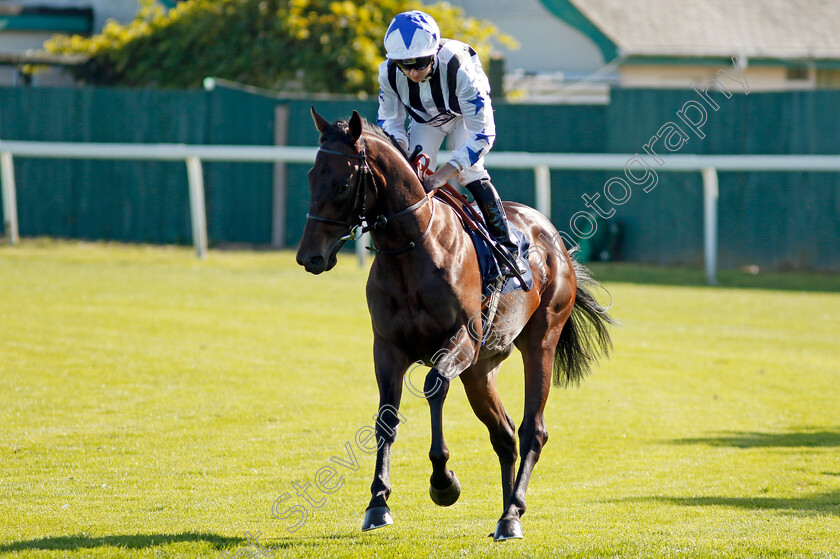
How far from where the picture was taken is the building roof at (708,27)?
1928 centimetres

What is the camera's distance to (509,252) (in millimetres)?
5562

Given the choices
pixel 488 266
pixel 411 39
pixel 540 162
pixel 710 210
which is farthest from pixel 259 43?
pixel 411 39

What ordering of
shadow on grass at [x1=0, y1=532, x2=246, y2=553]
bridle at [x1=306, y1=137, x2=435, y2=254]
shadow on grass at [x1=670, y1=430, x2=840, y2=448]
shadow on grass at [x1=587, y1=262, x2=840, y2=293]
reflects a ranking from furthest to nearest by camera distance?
shadow on grass at [x1=587, y1=262, x2=840, y2=293] → shadow on grass at [x1=670, y1=430, x2=840, y2=448] → shadow on grass at [x1=0, y1=532, x2=246, y2=553] → bridle at [x1=306, y1=137, x2=435, y2=254]

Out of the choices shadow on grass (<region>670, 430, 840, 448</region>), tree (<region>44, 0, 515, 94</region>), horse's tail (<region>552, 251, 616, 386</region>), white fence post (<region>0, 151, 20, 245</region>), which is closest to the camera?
horse's tail (<region>552, 251, 616, 386</region>)

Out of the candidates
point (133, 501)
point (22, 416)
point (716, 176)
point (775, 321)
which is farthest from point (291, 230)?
point (133, 501)

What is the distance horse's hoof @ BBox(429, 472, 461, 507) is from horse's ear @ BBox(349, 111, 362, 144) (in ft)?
5.42

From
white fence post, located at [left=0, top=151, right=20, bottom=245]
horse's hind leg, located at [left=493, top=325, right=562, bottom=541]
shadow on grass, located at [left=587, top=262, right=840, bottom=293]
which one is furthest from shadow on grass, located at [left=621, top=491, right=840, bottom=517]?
→ white fence post, located at [left=0, top=151, right=20, bottom=245]

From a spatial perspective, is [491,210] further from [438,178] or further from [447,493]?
[447,493]

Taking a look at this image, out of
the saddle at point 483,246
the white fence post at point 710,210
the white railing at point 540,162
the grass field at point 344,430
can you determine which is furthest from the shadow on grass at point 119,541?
the white fence post at point 710,210

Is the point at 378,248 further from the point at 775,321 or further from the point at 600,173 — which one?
the point at 600,173

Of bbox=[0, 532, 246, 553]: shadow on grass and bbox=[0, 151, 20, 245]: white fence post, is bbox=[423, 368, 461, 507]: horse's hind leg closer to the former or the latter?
bbox=[0, 532, 246, 553]: shadow on grass

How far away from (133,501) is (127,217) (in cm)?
1224

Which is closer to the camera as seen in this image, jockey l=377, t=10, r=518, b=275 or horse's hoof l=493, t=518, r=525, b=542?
horse's hoof l=493, t=518, r=525, b=542

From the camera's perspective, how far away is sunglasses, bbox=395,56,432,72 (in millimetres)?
4938
